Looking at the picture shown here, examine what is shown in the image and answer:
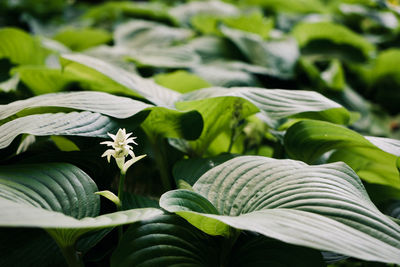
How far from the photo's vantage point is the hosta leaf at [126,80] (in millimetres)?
992

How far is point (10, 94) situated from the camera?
1.21m

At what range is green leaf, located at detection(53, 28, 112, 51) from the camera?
203 centimetres

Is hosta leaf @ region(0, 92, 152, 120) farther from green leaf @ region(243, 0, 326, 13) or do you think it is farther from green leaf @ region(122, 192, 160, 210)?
green leaf @ region(243, 0, 326, 13)

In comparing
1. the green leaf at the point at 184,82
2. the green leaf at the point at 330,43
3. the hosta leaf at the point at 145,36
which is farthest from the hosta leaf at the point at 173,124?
the green leaf at the point at 330,43

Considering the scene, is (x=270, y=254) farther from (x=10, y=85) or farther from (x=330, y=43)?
(x=330, y=43)

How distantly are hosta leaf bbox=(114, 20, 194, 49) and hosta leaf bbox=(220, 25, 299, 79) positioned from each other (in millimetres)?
285

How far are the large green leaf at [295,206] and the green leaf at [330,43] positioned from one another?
63.1 inches

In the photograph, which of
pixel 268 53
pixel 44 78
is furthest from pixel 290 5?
pixel 44 78

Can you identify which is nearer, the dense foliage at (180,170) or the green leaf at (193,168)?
the dense foliage at (180,170)

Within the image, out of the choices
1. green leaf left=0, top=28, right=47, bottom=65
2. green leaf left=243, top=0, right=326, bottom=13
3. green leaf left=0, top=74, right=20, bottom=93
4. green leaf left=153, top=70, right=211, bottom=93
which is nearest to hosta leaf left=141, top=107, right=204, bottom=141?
green leaf left=153, top=70, right=211, bottom=93

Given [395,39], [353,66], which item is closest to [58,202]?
[353,66]

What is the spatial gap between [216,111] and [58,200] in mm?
487

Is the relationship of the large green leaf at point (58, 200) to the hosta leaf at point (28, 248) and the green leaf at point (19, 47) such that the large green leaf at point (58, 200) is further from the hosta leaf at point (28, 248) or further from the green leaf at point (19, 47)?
the green leaf at point (19, 47)

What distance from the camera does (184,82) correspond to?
4.47ft
